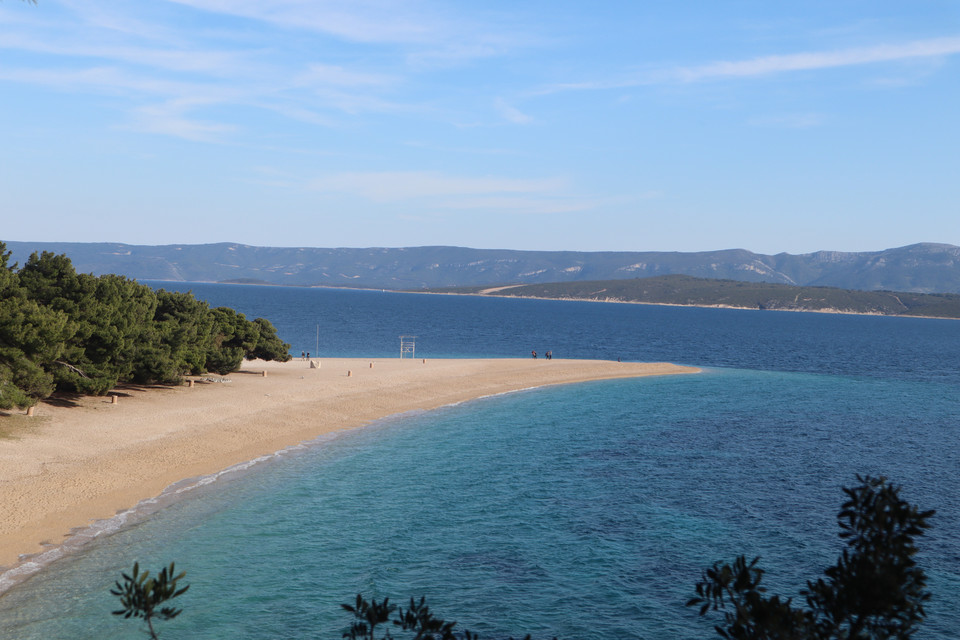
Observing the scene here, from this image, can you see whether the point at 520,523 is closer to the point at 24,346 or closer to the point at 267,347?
the point at 24,346

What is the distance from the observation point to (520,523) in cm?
2859

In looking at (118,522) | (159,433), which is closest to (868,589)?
(118,522)

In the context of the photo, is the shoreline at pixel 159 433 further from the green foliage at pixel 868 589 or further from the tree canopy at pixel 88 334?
the green foliage at pixel 868 589

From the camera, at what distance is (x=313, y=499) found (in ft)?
102

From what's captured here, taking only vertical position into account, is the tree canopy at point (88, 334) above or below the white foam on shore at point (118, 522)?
above

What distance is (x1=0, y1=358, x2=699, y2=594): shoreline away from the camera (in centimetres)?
2589

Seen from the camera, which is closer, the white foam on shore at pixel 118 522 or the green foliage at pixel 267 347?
the white foam on shore at pixel 118 522

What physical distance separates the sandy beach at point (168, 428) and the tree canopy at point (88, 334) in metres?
1.58

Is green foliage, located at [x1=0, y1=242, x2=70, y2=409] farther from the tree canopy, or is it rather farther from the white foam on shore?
the white foam on shore

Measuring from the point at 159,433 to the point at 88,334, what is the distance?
7.86 m

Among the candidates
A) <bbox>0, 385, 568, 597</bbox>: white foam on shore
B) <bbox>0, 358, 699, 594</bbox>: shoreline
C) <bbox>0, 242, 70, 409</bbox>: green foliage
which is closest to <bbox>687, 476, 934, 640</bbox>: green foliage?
<bbox>0, 385, 568, 597</bbox>: white foam on shore

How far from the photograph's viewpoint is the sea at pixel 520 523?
20.6 m

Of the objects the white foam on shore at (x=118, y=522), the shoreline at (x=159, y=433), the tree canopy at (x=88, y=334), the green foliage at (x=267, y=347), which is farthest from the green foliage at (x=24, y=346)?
the green foliage at (x=267, y=347)

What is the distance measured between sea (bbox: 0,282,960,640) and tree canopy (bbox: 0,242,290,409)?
12260 millimetres
